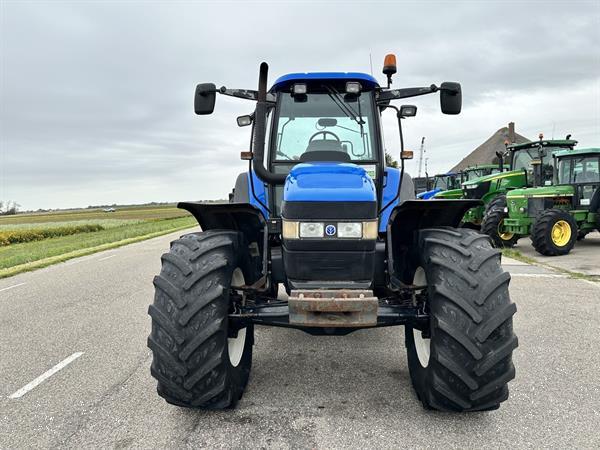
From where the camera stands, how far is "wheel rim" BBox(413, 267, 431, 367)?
3.07m

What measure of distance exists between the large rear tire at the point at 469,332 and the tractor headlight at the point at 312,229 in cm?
72

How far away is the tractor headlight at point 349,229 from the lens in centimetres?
280

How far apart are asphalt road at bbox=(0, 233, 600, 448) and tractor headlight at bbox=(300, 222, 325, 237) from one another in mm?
1168

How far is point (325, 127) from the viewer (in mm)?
3947

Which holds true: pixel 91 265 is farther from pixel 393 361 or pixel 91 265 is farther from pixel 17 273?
pixel 393 361

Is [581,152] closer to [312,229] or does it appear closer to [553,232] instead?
[553,232]

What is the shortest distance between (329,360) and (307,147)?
73.2 inches

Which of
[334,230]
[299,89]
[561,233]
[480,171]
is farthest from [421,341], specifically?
[480,171]

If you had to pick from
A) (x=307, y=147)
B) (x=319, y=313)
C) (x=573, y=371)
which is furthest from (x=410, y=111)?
(x=573, y=371)

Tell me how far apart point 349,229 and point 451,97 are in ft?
5.02

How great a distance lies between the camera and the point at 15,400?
131 inches

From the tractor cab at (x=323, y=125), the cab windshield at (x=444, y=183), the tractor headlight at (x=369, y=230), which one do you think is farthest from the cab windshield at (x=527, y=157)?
the tractor headlight at (x=369, y=230)

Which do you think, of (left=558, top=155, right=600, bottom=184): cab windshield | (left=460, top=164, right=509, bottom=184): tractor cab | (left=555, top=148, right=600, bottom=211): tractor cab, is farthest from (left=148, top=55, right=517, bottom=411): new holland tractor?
(left=460, top=164, right=509, bottom=184): tractor cab

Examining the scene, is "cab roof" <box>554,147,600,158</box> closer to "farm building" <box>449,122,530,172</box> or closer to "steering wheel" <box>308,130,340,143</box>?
"steering wheel" <box>308,130,340,143</box>
